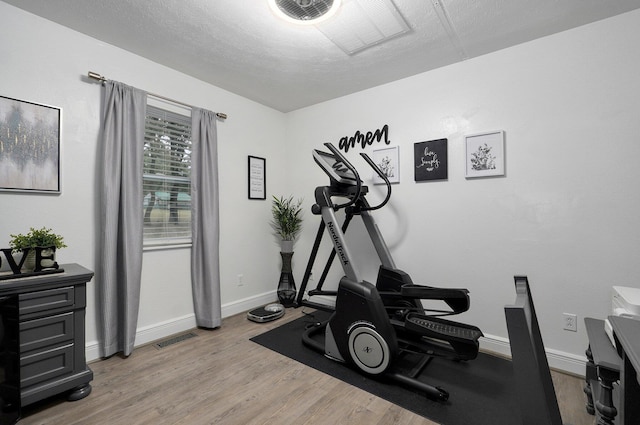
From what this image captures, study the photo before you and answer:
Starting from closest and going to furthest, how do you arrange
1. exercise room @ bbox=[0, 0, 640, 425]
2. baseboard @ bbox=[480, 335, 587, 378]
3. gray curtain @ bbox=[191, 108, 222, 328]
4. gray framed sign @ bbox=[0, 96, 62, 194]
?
exercise room @ bbox=[0, 0, 640, 425], gray framed sign @ bbox=[0, 96, 62, 194], baseboard @ bbox=[480, 335, 587, 378], gray curtain @ bbox=[191, 108, 222, 328]

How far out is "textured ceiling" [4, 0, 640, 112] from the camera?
1.95m

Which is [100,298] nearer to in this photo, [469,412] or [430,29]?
[469,412]

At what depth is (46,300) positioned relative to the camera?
1.75 meters

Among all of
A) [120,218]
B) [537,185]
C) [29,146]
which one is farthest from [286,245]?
[537,185]

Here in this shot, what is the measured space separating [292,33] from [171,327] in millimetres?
2842

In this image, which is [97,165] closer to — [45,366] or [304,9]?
[45,366]

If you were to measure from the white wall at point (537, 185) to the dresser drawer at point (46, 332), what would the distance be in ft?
8.79

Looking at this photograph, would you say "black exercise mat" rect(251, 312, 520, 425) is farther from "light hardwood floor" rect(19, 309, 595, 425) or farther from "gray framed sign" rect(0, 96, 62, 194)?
"gray framed sign" rect(0, 96, 62, 194)

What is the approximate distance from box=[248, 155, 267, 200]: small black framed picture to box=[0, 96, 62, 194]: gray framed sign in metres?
1.79

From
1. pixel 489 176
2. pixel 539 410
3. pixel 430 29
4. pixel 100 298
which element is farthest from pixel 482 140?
pixel 100 298

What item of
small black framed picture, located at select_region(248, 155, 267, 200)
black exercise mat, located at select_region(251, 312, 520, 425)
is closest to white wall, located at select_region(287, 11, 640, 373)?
black exercise mat, located at select_region(251, 312, 520, 425)

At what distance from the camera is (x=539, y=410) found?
70 centimetres

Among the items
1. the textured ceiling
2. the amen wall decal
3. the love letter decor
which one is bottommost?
the love letter decor

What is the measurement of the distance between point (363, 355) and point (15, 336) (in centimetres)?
209
